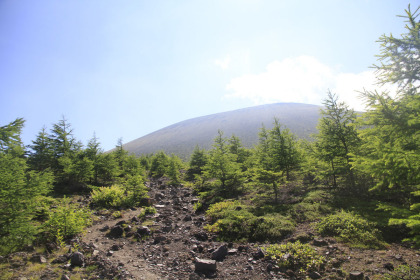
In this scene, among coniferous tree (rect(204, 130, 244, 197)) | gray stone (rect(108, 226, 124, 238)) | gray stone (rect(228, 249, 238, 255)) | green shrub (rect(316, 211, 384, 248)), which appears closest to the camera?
green shrub (rect(316, 211, 384, 248))

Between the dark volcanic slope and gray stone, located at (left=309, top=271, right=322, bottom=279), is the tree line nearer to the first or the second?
gray stone, located at (left=309, top=271, right=322, bottom=279)

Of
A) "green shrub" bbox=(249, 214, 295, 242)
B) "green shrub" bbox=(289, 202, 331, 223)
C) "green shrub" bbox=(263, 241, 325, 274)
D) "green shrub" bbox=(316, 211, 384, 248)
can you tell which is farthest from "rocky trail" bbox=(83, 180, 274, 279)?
"green shrub" bbox=(289, 202, 331, 223)

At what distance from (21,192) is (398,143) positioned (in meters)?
12.0

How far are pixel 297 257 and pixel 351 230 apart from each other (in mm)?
3077

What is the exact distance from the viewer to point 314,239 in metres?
7.27

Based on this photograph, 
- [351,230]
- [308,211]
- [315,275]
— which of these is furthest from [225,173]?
[315,275]

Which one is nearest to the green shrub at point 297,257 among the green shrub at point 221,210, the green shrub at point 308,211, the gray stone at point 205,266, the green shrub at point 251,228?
the green shrub at point 251,228

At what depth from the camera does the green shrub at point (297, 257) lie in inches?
226

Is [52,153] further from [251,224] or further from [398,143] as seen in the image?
[398,143]

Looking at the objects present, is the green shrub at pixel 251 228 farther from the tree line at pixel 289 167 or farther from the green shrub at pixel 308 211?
the tree line at pixel 289 167

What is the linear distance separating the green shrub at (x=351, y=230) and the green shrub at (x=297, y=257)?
1.65 metres

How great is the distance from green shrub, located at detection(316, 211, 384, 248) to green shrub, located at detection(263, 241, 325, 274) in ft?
5.42

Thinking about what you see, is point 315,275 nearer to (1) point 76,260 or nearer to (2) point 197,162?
(1) point 76,260

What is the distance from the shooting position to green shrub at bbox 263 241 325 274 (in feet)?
18.9
